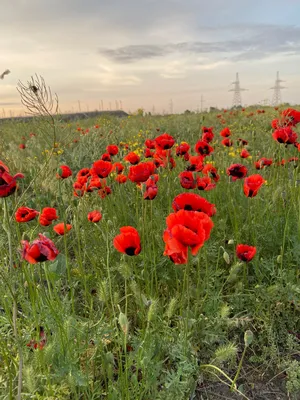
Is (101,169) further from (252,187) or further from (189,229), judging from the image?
(189,229)

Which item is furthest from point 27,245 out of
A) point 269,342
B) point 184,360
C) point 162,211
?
point 162,211

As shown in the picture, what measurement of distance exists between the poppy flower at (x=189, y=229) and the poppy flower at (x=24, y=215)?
70cm

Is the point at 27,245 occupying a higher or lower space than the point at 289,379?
higher

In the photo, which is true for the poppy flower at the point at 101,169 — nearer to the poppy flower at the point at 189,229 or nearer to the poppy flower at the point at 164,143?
the poppy flower at the point at 164,143

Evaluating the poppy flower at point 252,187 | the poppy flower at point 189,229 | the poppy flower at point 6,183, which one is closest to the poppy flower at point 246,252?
the poppy flower at point 252,187

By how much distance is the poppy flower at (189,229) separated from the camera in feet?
3.69

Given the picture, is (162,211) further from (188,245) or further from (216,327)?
(188,245)

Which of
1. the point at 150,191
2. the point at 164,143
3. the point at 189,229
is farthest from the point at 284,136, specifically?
the point at 189,229

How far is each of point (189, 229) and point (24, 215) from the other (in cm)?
85

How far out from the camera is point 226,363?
1842mm

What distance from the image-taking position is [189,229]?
1.13m

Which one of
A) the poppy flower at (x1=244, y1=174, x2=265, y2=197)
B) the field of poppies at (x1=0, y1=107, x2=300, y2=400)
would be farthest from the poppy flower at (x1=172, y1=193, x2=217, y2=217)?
the poppy flower at (x1=244, y1=174, x2=265, y2=197)

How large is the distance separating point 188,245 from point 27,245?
0.51 metres

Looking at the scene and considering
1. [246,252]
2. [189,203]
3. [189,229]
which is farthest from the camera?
[246,252]
